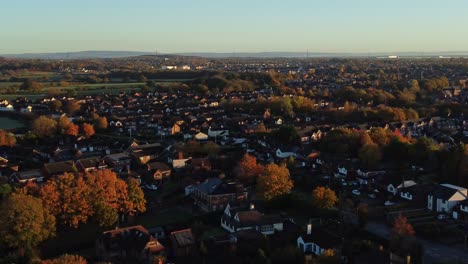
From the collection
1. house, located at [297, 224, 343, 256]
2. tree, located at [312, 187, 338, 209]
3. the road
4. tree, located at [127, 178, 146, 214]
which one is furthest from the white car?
the road

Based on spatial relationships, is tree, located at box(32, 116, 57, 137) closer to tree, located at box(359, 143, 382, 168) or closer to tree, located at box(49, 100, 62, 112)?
tree, located at box(49, 100, 62, 112)

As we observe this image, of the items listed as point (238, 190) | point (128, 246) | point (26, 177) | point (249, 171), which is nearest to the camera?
point (128, 246)

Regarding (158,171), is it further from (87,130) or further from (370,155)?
(87,130)

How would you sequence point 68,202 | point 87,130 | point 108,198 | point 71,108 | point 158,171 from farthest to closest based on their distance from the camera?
point 71,108, point 87,130, point 158,171, point 108,198, point 68,202

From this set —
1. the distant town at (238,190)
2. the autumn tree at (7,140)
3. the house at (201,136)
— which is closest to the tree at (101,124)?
the distant town at (238,190)

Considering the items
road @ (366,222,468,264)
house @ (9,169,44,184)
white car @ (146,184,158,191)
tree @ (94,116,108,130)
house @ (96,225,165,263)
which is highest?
tree @ (94,116,108,130)

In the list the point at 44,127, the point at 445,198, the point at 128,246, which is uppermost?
the point at 44,127

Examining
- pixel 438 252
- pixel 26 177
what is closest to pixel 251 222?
pixel 438 252

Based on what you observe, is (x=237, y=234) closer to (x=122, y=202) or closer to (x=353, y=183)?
(x=122, y=202)
